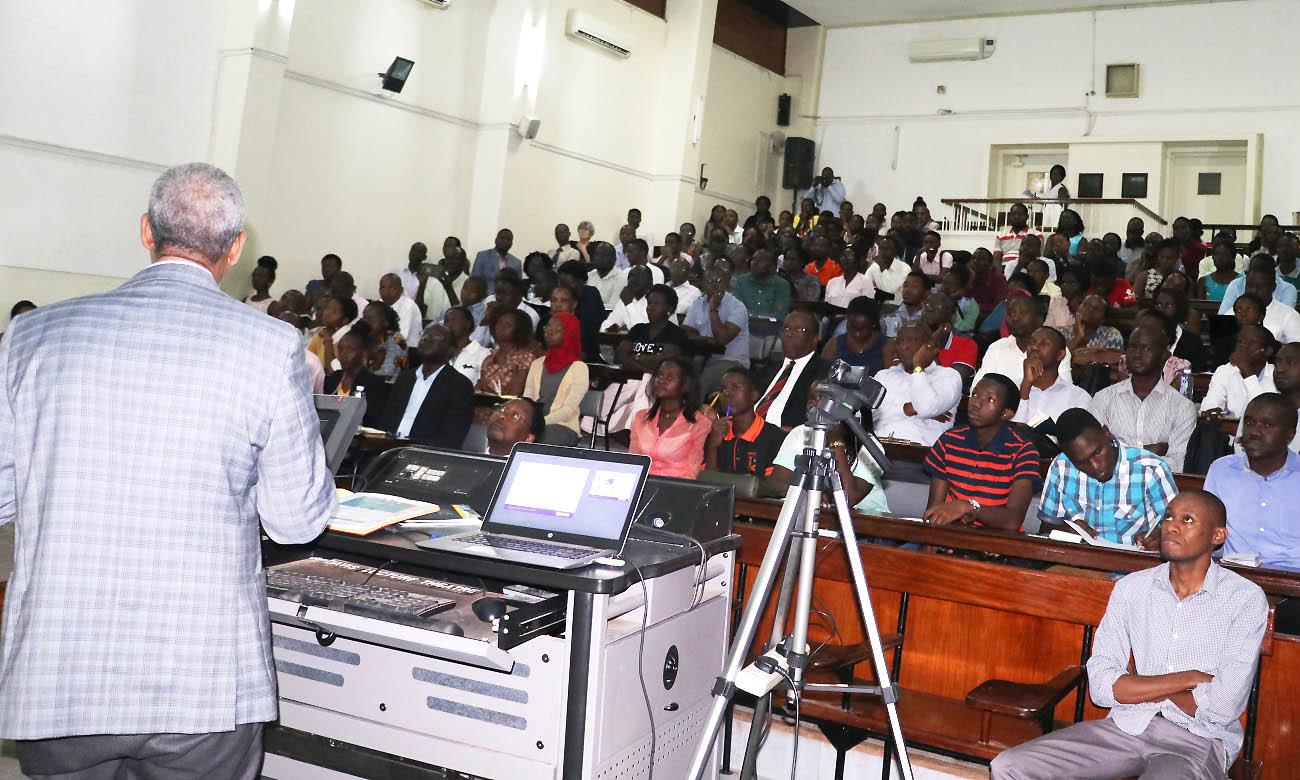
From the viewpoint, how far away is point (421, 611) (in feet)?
6.93

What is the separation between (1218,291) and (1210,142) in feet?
17.0

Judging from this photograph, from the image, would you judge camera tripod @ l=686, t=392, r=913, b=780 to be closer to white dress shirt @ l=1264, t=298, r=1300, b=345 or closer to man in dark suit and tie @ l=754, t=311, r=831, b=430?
man in dark suit and tie @ l=754, t=311, r=831, b=430

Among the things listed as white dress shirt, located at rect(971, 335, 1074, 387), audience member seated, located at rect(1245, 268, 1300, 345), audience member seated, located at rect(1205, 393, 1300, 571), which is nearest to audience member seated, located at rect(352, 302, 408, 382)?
white dress shirt, located at rect(971, 335, 1074, 387)

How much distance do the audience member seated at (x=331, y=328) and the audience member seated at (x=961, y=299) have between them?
410cm

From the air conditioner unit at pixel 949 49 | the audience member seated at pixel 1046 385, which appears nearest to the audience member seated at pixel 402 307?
the audience member seated at pixel 1046 385

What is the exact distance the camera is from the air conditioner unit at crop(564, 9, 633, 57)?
11469 mm

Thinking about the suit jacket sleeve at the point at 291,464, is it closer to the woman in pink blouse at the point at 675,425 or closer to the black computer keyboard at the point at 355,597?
the black computer keyboard at the point at 355,597

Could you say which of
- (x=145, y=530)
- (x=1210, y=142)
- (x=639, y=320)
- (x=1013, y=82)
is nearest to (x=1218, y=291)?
(x=639, y=320)

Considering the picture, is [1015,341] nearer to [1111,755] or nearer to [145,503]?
[1111,755]

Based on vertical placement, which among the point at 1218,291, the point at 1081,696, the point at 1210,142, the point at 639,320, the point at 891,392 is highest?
the point at 1210,142

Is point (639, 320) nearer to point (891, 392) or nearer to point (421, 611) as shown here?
point (891, 392)

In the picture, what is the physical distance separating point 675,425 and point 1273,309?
15.4 ft

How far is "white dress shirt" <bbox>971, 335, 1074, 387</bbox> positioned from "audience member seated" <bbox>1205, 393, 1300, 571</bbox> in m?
2.19

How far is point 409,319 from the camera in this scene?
9094 mm
